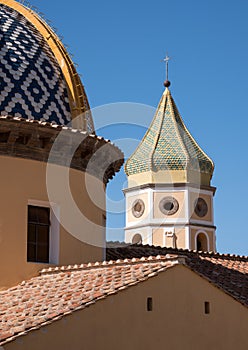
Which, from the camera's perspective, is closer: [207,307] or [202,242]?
[207,307]

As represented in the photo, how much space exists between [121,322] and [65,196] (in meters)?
3.52

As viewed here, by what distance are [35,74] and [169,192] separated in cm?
1733

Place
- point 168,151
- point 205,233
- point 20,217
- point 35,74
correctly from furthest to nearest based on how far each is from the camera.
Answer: point 168,151 → point 205,233 → point 35,74 → point 20,217

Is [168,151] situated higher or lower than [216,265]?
higher

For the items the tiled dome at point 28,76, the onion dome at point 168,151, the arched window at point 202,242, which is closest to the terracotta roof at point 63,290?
the tiled dome at point 28,76

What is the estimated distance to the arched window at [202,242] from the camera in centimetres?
2967

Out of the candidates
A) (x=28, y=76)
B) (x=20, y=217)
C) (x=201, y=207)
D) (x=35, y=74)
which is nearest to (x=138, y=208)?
(x=201, y=207)

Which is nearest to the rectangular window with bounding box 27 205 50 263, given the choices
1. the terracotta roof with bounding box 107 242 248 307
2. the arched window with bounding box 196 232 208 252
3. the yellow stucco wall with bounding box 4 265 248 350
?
the terracotta roof with bounding box 107 242 248 307

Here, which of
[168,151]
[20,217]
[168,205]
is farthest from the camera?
[168,151]

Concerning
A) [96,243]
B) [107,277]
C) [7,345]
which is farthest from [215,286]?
[7,345]

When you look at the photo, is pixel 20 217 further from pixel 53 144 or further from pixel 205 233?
pixel 205 233

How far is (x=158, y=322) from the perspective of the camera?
1010cm


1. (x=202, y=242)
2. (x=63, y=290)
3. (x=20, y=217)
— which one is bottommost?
(x=63, y=290)

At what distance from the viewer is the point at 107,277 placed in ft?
34.8
